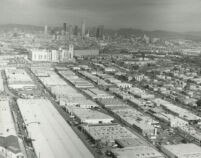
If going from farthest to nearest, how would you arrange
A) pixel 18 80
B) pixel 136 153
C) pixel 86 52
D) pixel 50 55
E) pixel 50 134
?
1. pixel 86 52
2. pixel 50 55
3. pixel 18 80
4. pixel 50 134
5. pixel 136 153

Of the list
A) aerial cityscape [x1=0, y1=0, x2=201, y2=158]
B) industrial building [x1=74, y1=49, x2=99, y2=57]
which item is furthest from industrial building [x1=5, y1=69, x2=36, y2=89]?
industrial building [x1=74, y1=49, x2=99, y2=57]

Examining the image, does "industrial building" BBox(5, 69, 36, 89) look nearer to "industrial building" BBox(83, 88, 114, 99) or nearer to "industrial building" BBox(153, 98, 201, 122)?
"industrial building" BBox(83, 88, 114, 99)

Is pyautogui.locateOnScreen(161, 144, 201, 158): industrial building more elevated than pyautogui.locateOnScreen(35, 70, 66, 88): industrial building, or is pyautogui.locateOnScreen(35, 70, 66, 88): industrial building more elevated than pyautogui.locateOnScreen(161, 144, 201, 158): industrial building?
pyautogui.locateOnScreen(35, 70, 66, 88): industrial building

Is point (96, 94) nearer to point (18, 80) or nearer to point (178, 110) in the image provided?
point (178, 110)

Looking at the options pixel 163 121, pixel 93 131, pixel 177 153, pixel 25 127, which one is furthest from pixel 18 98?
pixel 177 153

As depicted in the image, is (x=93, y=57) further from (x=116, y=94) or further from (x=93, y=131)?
(x=93, y=131)

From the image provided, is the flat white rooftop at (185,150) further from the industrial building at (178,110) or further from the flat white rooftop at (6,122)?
the flat white rooftop at (6,122)

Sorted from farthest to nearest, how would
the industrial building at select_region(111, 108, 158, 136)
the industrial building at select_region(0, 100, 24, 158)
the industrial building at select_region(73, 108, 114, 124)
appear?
the industrial building at select_region(73, 108, 114, 124) → the industrial building at select_region(111, 108, 158, 136) → the industrial building at select_region(0, 100, 24, 158)

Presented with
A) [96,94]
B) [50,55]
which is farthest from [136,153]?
[50,55]

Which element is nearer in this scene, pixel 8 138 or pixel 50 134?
pixel 8 138
